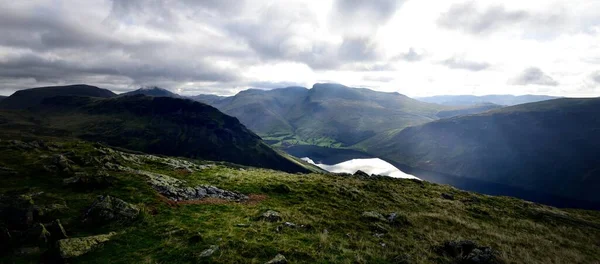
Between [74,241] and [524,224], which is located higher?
[74,241]

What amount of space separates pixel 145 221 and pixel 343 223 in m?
16.6

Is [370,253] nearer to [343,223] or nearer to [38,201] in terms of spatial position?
[343,223]

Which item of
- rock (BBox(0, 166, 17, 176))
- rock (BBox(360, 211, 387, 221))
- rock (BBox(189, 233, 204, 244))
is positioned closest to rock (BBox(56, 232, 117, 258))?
rock (BBox(189, 233, 204, 244))

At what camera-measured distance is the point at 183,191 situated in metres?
30.6

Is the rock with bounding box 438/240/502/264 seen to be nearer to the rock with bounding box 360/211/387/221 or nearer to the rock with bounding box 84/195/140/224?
the rock with bounding box 360/211/387/221

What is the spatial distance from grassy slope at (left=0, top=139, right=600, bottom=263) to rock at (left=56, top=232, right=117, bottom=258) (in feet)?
1.34

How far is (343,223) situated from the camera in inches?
1005

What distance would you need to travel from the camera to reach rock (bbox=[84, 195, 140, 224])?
19844 mm

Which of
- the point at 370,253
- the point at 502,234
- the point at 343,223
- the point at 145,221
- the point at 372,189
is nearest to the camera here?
the point at 370,253

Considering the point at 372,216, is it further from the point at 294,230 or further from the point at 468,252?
the point at 294,230

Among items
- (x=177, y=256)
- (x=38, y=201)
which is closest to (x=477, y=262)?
(x=177, y=256)

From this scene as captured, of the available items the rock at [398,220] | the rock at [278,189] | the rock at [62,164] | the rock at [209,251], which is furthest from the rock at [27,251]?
the rock at [398,220]

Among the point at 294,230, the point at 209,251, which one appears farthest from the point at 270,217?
the point at 209,251

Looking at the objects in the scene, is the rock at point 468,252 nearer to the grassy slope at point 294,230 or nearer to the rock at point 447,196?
the grassy slope at point 294,230
